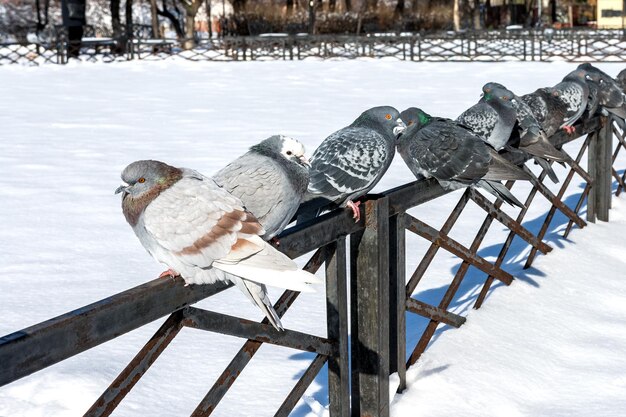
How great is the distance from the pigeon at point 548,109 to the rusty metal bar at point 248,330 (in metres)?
3.27

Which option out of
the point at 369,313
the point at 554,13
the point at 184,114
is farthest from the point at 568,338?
the point at 554,13

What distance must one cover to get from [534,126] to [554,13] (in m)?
42.5

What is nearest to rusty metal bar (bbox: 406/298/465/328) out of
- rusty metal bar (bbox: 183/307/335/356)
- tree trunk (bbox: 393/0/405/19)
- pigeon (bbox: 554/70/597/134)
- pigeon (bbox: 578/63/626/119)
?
rusty metal bar (bbox: 183/307/335/356)

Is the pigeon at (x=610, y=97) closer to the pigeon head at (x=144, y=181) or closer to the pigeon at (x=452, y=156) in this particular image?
the pigeon at (x=452, y=156)

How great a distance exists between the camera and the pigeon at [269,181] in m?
2.67

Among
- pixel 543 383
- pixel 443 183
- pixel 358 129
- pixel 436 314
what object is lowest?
pixel 543 383

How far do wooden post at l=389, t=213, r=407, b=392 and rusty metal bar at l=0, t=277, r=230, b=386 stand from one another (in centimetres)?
122

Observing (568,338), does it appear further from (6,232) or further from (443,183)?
(6,232)

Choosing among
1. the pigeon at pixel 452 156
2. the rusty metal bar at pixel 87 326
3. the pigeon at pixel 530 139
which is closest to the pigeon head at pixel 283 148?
the rusty metal bar at pixel 87 326

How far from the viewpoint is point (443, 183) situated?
13.2 feet

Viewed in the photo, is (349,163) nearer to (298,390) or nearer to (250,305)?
(298,390)

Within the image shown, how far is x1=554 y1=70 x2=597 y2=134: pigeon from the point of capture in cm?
620

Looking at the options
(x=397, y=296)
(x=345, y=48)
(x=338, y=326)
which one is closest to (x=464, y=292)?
(x=397, y=296)

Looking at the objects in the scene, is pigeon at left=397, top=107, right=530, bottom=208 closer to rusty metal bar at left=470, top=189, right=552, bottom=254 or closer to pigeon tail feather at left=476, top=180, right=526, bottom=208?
pigeon tail feather at left=476, top=180, right=526, bottom=208
